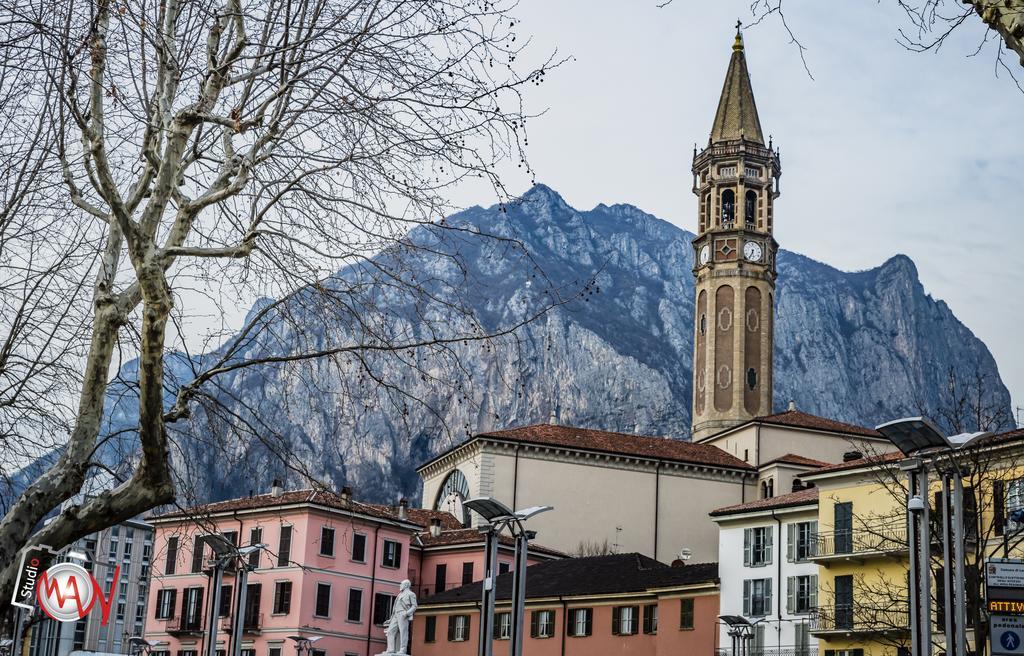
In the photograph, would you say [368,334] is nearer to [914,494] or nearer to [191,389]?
[191,389]

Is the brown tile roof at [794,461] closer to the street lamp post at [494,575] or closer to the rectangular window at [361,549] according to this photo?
the rectangular window at [361,549]

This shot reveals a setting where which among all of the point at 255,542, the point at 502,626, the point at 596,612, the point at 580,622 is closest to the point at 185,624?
the point at 502,626

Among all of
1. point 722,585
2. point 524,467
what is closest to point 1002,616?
point 722,585

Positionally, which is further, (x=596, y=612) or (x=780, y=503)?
(x=596, y=612)

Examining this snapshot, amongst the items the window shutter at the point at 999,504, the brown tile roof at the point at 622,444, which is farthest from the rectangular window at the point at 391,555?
the window shutter at the point at 999,504

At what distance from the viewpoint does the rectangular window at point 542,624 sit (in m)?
64.6

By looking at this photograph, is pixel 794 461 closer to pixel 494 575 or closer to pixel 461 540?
pixel 461 540

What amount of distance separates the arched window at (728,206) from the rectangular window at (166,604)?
1906 inches

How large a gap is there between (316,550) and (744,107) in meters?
51.8

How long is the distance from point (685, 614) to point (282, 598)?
21574 mm

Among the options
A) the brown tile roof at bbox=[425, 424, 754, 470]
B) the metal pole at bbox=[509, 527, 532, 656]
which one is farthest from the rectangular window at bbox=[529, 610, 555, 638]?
the metal pole at bbox=[509, 527, 532, 656]

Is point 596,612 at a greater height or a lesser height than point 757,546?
lesser

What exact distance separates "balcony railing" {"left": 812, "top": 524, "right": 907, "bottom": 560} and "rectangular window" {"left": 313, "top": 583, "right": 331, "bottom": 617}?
2619 centimetres

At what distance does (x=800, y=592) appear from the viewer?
2277 inches
